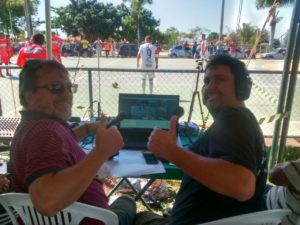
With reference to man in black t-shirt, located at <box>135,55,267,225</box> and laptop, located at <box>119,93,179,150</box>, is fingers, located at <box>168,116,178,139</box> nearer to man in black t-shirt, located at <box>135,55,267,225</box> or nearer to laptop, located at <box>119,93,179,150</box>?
man in black t-shirt, located at <box>135,55,267,225</box>

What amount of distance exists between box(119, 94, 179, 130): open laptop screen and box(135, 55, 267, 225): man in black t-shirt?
85cm

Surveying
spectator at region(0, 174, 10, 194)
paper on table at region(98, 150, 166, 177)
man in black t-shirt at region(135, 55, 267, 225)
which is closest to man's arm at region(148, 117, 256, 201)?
man in black t-shirt at region(135, 55, 267, 225)

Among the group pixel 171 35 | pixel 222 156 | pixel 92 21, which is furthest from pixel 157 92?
pixel 171 35

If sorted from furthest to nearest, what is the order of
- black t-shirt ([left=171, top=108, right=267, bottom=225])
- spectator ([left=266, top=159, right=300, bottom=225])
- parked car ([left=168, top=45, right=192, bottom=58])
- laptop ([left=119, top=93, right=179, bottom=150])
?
parked car ([left=168, top=45, right=192, bottom=58]) < laptop ([left=119, top=93, right=179, bottom=150]) < spectator ([left=266, top=159, right=300, bottom=225]) < black t-shirt ([left=171, top=108, right=267, bottom=225])

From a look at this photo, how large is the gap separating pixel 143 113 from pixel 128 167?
598mm

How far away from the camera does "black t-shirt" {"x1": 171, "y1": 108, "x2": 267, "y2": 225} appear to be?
126 centimetres

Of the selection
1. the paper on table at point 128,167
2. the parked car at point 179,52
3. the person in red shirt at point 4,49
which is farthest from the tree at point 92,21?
the paper on table at point 128,167

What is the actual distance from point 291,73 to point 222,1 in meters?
6.05

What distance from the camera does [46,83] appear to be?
1.66 m

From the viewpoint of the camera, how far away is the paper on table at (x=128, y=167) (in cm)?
209

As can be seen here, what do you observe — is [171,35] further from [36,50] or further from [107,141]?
[107,141]

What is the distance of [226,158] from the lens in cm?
123

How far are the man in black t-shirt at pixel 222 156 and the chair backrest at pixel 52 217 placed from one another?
0.39 meters

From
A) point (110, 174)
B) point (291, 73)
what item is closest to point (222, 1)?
point (291, 73)
